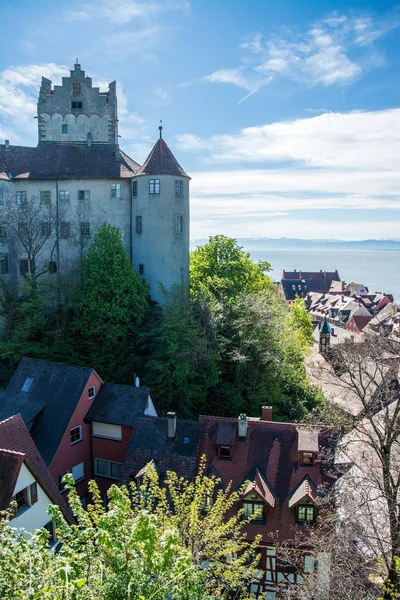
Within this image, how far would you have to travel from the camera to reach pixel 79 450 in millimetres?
25172

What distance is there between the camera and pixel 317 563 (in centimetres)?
1812

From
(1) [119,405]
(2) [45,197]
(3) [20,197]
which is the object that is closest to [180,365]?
(1) [119,405]

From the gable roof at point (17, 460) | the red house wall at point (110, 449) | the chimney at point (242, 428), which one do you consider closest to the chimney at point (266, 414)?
the chimney at point (242, 428)

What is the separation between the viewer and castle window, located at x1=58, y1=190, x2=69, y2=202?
122 feet

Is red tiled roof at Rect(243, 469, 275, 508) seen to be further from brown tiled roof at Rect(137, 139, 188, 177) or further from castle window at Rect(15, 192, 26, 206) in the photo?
castle window at Rect(15, 192, 26, 206)

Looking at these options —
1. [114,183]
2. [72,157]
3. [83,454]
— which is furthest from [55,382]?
[72,157]

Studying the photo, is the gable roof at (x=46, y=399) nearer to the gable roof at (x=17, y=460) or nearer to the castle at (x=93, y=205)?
the gable roof at (x=17, y=460)

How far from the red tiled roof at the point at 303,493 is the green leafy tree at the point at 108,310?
14399mm

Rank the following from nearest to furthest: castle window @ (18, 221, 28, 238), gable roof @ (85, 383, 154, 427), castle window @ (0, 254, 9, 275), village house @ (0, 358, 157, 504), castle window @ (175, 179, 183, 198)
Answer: village house @ (0, 358, 157, 504)
gable roof @ (85, 383, 154, 427)
castle window @ (18, 221, 28, 238)
castle window @ (175, 179, 183, 198)
castle window @ (0, 254, 9, 275)

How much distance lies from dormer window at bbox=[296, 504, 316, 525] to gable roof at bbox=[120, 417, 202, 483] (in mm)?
5074

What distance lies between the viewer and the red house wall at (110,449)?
25.2m

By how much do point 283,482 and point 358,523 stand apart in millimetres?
5222

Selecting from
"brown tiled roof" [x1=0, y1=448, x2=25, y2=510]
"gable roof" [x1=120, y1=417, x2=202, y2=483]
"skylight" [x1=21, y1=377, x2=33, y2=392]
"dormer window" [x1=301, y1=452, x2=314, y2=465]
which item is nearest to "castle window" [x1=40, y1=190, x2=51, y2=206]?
"skylight" [x1=21, y1=377, x2=33, y2=392]

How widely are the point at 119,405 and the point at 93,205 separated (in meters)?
18.6
